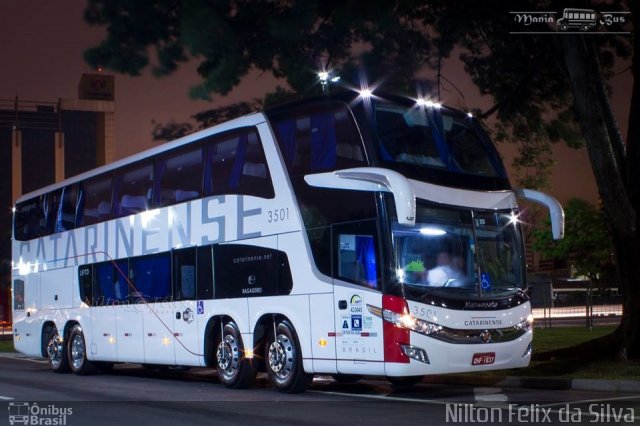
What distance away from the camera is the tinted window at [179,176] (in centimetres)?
1650

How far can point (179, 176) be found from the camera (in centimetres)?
1706

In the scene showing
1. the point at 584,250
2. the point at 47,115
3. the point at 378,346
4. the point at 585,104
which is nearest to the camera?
the point at 378,346

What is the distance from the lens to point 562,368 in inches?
617

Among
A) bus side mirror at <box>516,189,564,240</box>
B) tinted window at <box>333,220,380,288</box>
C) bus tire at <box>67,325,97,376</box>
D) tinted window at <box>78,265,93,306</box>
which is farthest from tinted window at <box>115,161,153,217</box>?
bus side mirror at <box>516,189,564,240</box>

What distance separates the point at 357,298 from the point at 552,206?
374 cm

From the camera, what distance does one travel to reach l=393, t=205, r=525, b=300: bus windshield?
41.0 ft

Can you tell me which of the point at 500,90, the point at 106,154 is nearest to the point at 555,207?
the point at 500,90

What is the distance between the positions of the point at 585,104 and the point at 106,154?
243ft

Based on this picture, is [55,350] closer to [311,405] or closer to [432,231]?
[311,405]

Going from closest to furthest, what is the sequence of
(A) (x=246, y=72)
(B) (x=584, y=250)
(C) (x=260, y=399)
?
(C) (x=260, y=399) < (A) (x=246, y=72) < (B) (x=584, y=250)

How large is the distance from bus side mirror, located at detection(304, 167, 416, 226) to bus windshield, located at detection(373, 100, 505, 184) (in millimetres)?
466

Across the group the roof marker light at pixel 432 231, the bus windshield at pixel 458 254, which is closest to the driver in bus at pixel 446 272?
the bus windshield at pixel 458 254

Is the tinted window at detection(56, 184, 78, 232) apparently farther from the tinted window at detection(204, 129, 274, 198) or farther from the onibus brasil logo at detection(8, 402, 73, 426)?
the onibus brasil logo at detection(8, 402, 73, 426)

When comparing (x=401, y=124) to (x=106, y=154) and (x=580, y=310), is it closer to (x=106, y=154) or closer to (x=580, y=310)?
(x=580, y=310)
